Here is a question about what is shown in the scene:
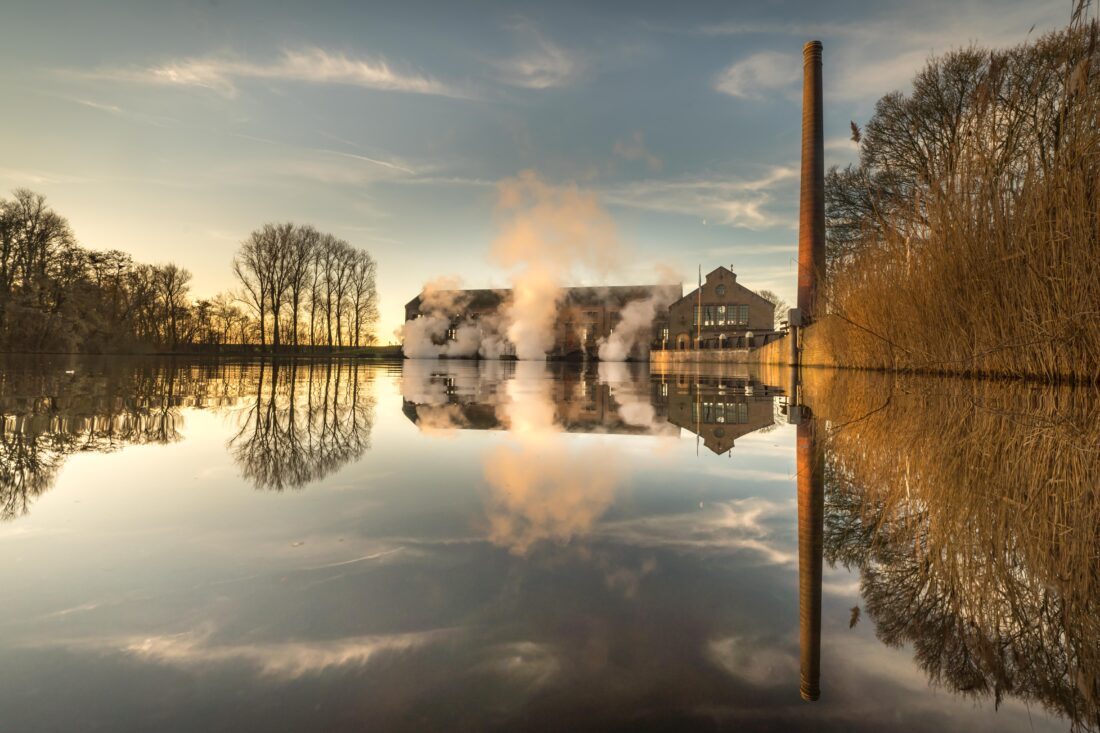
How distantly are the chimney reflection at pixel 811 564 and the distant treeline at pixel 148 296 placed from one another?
125 feet

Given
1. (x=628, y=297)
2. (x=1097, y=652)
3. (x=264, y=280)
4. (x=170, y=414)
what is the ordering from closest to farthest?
(x=1097, y=652) < (x=170, y=414) < (x=264, y=280) < (x=628, y=297)

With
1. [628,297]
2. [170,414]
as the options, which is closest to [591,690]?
[170,414]

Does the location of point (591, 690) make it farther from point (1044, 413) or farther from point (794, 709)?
point (1044, 413)

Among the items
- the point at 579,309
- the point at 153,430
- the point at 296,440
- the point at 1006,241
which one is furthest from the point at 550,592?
the point at 579,309

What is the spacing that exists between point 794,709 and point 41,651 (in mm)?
1518

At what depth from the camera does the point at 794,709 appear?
108 cm

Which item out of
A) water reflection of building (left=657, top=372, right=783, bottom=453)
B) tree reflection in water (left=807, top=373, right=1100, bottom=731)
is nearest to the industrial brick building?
water reflection of building (left=657, top=372, right=783, bottom=453)

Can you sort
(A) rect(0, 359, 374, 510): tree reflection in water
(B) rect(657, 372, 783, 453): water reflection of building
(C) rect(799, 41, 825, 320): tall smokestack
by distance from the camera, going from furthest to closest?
(C) rect(799, 41, 825, 320): tall smokestack
(B) rect(657, 372, 783, 453): water reflection of building
(A) rect(0, 359, 374, 510): tree reflection in water

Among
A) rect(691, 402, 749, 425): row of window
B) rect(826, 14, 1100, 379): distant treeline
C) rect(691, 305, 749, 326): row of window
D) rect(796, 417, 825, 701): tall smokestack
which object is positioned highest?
rect(691, 305, 749, 326): row of window

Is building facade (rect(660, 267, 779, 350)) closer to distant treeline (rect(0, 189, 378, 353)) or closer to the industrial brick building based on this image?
the industrial brick building

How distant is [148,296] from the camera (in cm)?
4450

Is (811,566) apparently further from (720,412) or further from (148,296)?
(148,296)

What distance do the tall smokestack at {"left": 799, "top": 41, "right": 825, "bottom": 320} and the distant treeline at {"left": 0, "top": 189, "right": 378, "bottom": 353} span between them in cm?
3594

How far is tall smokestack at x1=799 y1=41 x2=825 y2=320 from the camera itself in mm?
23531
